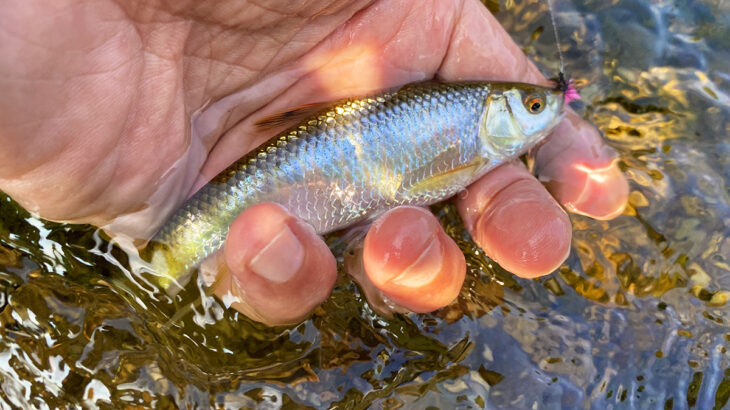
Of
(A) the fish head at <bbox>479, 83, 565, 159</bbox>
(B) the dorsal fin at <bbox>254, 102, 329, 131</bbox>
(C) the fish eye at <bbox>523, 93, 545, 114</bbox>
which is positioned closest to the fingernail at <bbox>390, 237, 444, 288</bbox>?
(A) the fish head at <bbox>479, 83, 565, 159</bbox>

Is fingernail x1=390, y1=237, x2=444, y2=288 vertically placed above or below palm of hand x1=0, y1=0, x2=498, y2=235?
below

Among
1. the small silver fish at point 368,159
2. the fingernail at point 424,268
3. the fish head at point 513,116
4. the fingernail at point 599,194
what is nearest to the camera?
the fingernail at point 424,268

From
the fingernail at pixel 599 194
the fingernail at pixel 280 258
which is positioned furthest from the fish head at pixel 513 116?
the fingernail at pixel 280 258

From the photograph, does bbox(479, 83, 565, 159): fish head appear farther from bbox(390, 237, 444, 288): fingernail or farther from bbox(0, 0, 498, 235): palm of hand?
bbox(390, 237, 444, 288): fingernail

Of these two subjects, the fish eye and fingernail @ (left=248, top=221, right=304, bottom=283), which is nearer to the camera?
fingernail @ (left=248, top=221, right=304, bottom=283)

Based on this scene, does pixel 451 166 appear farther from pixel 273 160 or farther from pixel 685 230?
pixel 685 230

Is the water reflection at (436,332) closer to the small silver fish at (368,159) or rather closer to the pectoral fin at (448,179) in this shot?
the small silver fish at (368,159)

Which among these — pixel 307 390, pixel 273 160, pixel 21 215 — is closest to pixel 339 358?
pixel 307 390
